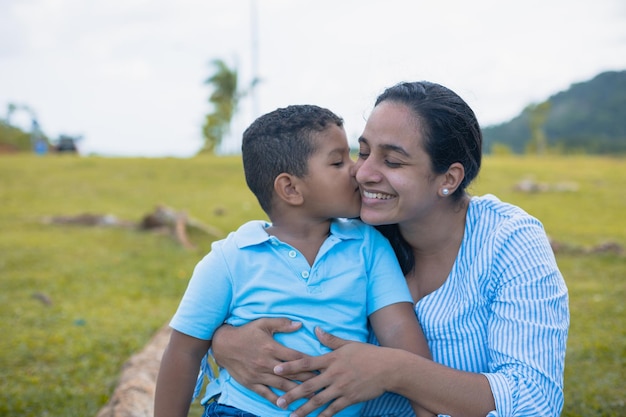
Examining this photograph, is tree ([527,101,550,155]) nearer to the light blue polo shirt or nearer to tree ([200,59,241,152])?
tree ([200,59,241,152])

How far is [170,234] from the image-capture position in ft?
40.3

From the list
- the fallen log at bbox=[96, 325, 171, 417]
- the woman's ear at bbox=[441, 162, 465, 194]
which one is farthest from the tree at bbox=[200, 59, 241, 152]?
the woman's ear at bbox=[441, 162, 465, 194]

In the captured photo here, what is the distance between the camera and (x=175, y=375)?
8.90 ft

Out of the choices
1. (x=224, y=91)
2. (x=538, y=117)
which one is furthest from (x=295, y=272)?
(x=538, y=117)

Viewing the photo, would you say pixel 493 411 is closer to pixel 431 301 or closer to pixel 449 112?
pixel 431 301

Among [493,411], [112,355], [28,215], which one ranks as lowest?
[28,215]

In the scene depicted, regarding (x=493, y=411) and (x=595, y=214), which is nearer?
(x=493, y=411)

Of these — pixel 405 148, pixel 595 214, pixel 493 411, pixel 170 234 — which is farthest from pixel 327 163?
pixel 595 214

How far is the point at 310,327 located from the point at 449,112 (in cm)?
101

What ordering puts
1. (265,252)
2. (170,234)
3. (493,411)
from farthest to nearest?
1. (170,234)
2. (265,252)
3. (493,411)

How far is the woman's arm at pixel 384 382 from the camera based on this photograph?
2385 millimetres

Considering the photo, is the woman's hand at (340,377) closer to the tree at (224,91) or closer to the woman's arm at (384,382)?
the woman's arm at (384,382)

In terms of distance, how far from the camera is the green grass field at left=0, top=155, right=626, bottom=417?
569 cm

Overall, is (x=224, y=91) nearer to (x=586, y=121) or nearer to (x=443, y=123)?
(x=443, y=123)
